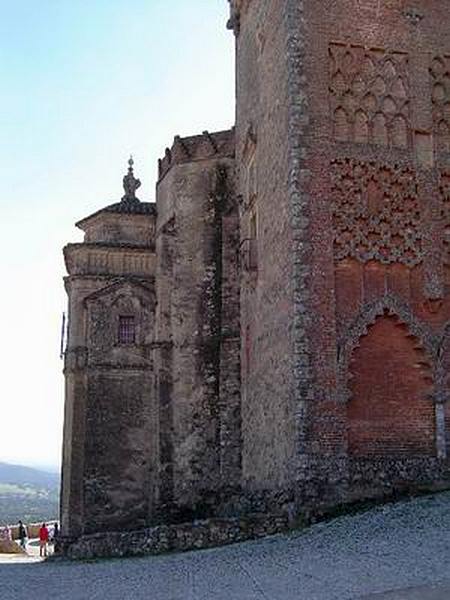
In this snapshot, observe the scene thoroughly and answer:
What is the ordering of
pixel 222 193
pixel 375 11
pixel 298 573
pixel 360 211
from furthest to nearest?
pixel 222 193 < pixel 375 11 < pixel 360 211 < pixel 298 573

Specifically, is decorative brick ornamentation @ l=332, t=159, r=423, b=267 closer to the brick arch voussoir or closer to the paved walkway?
the brick arch voussoir

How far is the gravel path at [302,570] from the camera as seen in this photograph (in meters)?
10.5

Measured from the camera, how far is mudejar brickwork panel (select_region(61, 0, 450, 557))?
1727 cm

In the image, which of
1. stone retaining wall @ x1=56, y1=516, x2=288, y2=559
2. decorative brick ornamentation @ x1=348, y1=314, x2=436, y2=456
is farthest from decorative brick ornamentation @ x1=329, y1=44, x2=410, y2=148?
stone retaining wall @ x1=56, y1=516, x2=288, y2=559

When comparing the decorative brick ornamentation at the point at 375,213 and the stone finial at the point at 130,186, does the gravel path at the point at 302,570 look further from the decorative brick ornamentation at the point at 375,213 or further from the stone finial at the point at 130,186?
the stone finial at the point at 130,186

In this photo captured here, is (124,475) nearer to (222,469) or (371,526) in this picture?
(222,469)

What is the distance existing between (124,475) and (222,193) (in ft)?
27.7

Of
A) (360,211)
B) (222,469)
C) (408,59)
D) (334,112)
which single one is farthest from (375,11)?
(222,469)

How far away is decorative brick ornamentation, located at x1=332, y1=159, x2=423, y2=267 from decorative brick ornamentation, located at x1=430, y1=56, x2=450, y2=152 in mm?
1295

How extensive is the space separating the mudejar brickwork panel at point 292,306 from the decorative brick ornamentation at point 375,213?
0.11 ft

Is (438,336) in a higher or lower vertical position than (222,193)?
lower

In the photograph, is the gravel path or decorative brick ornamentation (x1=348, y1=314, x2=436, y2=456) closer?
the gravel path

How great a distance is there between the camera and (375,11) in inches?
768

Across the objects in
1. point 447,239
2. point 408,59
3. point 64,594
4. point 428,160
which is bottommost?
point 64,594
